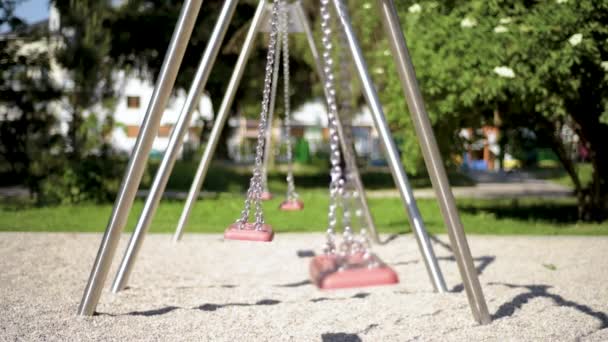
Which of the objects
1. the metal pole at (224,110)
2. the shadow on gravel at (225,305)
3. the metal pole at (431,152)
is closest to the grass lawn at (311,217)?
the metal pole at (224,110)

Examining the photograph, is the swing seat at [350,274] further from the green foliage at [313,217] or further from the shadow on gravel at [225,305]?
the green foliage at [313,217]

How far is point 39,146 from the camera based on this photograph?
49.5ft

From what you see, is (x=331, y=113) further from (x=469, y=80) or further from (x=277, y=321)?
(x=469, y=80)

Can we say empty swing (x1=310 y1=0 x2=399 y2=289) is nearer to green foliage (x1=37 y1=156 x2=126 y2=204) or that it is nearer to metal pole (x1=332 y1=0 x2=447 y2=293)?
metal pole (x1=332 y1=0 x2=447 y2=293)

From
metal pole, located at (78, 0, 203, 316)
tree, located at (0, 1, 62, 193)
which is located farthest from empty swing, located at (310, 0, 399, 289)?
tree, located at (0, 1, 62, 193)

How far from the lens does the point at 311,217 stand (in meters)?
13.9

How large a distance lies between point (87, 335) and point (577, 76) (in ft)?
28.0

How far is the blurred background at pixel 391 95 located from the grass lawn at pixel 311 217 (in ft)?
0.18

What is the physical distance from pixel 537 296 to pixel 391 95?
6849 millimetres

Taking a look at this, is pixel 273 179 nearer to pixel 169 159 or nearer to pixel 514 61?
pixel 514 61

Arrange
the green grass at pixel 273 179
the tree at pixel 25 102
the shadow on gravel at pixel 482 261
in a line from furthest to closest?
the green grass at pixel 273 179 → the tree at pixel 25 102 → the shadow on gravel at pixel 482 261

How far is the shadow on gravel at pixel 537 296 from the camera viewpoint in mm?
5555

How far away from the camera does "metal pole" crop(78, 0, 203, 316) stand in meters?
4.89

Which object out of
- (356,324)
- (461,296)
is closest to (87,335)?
(356,324)
